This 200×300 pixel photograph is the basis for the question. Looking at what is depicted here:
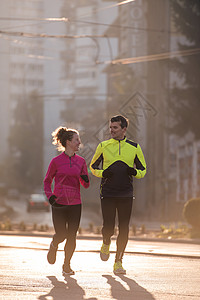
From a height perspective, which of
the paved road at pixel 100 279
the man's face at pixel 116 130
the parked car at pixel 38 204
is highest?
the man's face at pixel 116 130

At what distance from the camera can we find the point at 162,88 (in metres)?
46.6

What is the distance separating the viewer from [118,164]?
31.9 feet

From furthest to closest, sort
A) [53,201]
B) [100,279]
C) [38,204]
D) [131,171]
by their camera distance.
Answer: [38,204] → [131,171] → [53,201] → [100,279]

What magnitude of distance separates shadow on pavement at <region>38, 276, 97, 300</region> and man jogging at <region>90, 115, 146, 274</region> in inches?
34.5

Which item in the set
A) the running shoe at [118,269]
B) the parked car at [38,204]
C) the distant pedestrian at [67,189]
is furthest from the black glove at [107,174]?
the parked car at [38,204]

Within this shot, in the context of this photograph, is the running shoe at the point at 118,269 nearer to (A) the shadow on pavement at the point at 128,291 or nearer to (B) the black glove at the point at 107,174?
(A) the shadow on pavement at the point at 128,291

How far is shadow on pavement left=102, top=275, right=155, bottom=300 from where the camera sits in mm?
7934

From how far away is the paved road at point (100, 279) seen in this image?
8.08 m

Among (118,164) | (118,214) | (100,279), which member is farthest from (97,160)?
(100,279)

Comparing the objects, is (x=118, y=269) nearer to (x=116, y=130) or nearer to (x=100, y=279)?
(x=100, y=279)

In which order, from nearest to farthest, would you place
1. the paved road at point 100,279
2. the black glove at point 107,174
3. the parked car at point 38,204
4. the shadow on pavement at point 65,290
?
the shadow on pavement at point 65,290, the paved road at point 100,279, the black glove at point 107,174, the parked car at point 38,204

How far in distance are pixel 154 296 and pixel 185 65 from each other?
27.4 m

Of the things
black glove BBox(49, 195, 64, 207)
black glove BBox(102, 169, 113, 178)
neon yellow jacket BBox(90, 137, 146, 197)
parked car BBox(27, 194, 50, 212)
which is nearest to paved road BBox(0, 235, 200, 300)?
black glove BBox(49, 195, 64, 207)

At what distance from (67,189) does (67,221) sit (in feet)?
1.32
